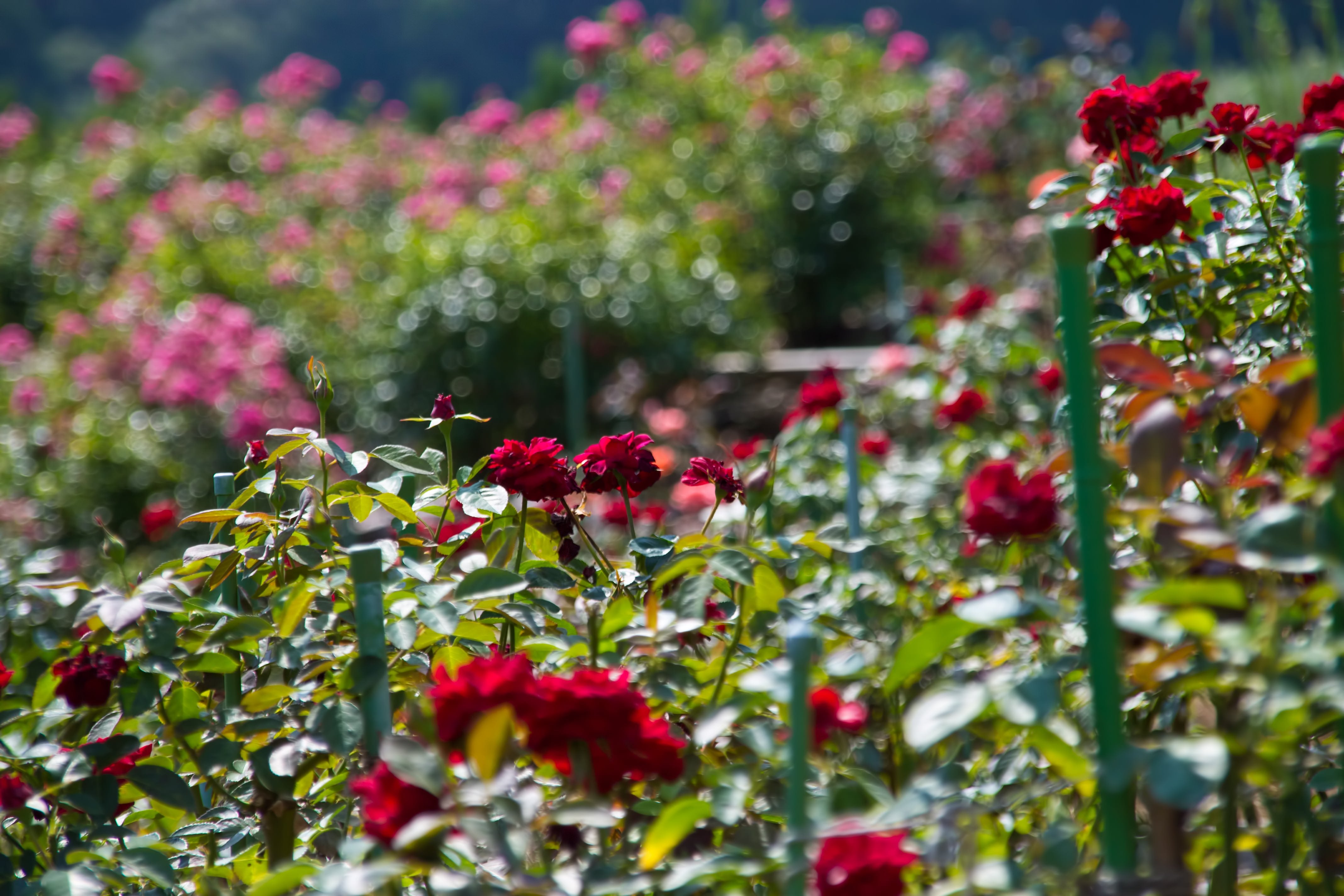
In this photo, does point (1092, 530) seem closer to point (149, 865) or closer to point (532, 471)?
point (532, 471)

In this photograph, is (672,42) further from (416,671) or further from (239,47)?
(239,47)

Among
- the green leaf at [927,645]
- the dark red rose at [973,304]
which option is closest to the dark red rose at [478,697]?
the green leaf at [927,645]

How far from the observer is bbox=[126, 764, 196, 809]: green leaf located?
0.88 m

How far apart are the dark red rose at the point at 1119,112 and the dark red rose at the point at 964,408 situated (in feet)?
2.71

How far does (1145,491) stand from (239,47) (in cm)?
2599

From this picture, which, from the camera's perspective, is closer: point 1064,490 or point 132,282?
point 1064,490

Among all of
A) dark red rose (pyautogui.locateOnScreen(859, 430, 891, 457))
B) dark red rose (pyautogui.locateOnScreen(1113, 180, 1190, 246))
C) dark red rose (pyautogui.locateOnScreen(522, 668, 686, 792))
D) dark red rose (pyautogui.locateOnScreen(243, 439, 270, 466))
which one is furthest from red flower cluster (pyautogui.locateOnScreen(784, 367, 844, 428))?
dark red rose (pyautogui.locateOnScreen(522, 668, 686, 792))

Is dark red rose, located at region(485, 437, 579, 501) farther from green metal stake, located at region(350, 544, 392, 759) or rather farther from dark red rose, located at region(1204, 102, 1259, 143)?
dark red rose, located at region(1204, 102, 1259, 143)

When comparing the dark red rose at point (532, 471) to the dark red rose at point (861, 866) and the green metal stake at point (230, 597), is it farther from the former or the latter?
the dark red rose at point (861, 866)

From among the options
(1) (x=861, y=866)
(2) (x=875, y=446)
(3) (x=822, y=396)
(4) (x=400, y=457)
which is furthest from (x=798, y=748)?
(2) (x=875, y=446)

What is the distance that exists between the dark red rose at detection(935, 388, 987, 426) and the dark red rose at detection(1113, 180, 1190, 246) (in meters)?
0.95

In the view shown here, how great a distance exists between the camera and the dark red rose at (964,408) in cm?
196

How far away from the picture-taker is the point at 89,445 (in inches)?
142

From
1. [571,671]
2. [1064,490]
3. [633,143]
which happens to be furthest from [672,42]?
[571,671]
